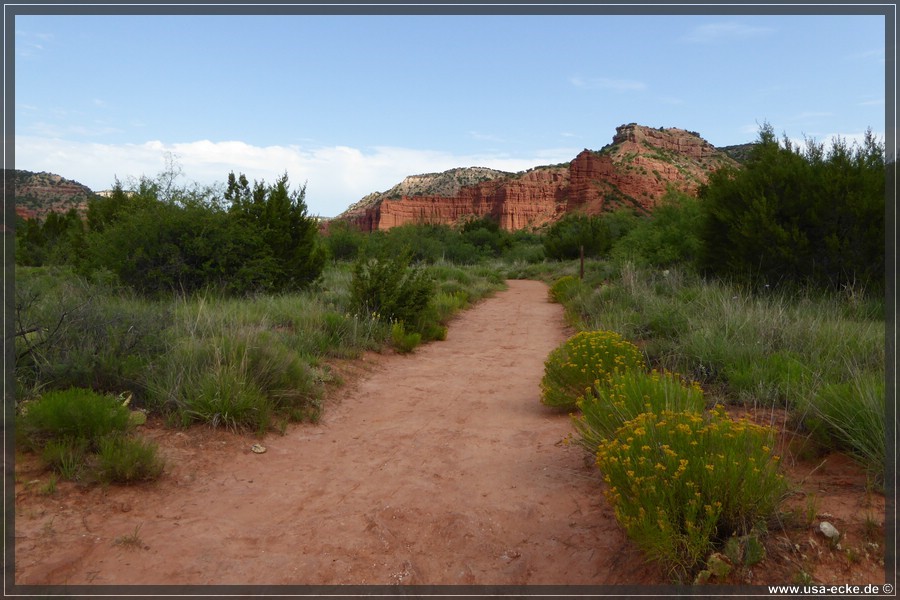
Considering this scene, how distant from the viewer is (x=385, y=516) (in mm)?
4012

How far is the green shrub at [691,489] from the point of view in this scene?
9.41ft

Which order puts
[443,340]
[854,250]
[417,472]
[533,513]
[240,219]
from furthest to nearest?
1. [240,219]
2. [443,340]
3. [854,250]
4. [417,472]
5. [533,513]

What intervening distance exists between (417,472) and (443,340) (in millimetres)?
7124

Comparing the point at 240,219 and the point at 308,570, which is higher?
the point at 240,219

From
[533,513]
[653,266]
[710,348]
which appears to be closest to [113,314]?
[533,513]

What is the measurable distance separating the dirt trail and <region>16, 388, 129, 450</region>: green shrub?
536 mm

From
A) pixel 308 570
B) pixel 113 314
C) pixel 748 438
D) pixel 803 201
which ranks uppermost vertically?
pixel 803 201

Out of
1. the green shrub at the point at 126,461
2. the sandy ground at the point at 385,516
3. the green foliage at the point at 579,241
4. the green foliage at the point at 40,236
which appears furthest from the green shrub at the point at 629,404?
the green foliage at the point at 579,241

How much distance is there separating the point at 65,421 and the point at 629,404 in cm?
448

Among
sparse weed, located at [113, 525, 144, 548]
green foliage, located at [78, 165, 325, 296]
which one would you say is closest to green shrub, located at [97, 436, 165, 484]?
sparse weed, located at [113, 525, 144, 548]

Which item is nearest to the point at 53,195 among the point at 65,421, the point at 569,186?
the point at 569,186

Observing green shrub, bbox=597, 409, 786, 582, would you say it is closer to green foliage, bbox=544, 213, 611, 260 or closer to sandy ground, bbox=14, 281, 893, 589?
sandy ground, bbox=14, 281, 893, 589

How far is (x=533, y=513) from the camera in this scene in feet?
13.2

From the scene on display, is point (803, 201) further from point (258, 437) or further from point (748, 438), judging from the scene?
point (258, 437)
